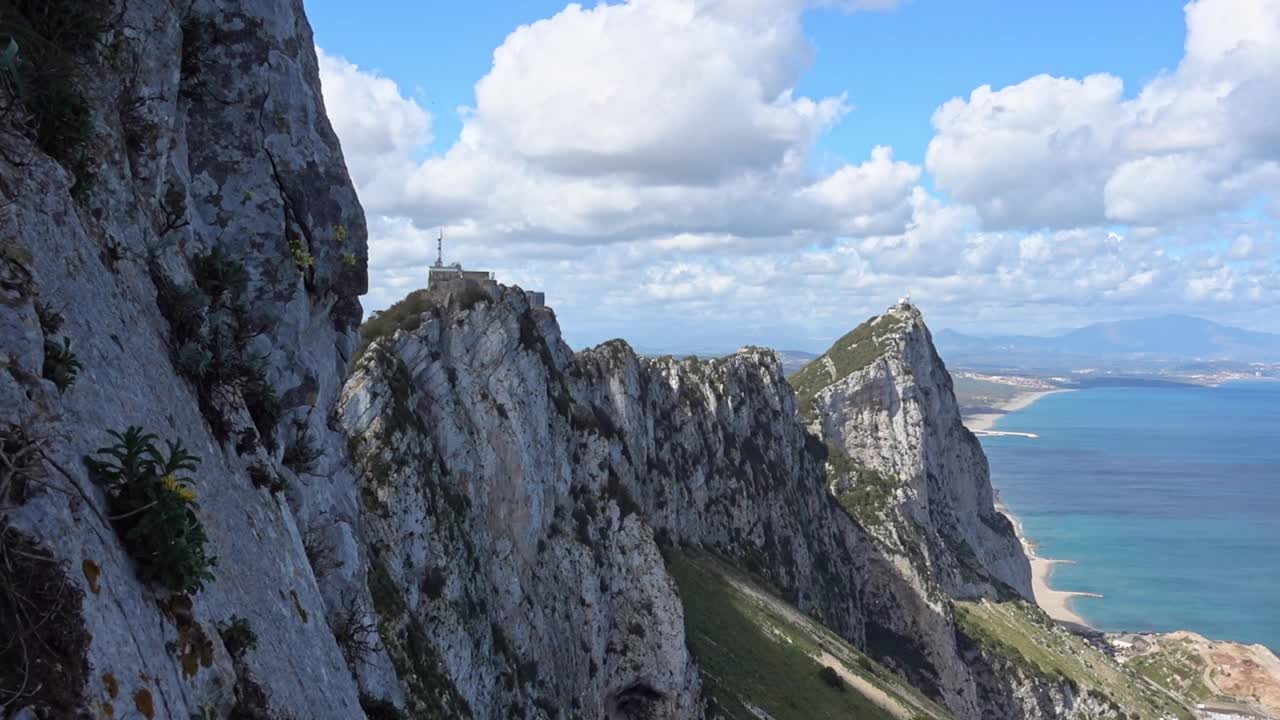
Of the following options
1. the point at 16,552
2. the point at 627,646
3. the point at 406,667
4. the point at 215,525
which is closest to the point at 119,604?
the point at 16,552

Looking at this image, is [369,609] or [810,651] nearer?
[369,609]

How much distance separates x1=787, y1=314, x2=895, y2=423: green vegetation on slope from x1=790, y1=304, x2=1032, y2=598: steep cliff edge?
0.89 ft

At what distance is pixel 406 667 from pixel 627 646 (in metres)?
28.2

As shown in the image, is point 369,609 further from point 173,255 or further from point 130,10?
point 130,10

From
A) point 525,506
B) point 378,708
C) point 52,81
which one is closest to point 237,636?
point 52,81

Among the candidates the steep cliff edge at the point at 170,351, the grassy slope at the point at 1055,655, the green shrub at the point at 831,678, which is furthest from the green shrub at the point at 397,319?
the grassy slope at the point at 1055,655

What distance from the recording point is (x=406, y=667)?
29.8 metres

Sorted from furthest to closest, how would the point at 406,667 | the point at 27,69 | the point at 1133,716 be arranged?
1. the point at 1133,716
2. the point at 406,667
3. the point at 27,69

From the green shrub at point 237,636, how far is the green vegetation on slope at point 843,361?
137144 millimetres

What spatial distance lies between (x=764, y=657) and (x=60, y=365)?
217ft

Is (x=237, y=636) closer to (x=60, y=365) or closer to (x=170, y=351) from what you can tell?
(x=60, y=365)

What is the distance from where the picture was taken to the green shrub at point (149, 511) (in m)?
10.8

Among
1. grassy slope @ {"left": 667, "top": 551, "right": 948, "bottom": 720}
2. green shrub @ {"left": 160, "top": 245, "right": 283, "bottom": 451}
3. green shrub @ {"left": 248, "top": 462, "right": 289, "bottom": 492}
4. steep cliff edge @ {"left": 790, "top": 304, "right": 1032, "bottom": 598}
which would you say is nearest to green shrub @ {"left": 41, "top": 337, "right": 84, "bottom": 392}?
green shrub @ {"left": 160, "top": 245, "right": 283, "bottom": 451}

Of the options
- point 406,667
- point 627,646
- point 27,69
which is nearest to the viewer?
point 27,69
